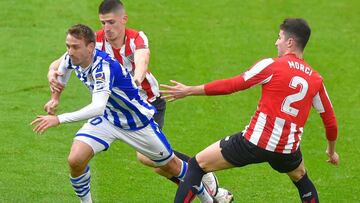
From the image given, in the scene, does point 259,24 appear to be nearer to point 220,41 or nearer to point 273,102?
point 220,41

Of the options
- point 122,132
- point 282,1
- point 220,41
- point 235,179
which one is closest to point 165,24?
point 220,41

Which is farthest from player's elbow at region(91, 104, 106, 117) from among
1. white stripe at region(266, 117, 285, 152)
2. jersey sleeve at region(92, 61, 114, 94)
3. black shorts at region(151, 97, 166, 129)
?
black shorts at region(151, 97, 166, 129)

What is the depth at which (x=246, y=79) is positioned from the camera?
945 cm

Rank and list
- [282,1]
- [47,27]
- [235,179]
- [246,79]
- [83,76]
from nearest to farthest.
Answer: [246,79] → [83,76] → [235,179] → [47,27] → [282,1]

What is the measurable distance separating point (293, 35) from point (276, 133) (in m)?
1.02

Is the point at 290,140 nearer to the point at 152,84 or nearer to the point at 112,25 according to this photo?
the point at 152,84

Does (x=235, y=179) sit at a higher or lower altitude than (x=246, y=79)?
lower

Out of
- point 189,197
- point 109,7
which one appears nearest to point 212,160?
point 189,197

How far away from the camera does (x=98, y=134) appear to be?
10.4m

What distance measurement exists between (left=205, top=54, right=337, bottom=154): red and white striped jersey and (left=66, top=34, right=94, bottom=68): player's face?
1.36m

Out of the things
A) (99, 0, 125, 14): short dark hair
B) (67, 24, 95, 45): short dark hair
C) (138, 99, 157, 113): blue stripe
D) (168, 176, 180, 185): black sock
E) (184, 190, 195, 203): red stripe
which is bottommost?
(168, 176, 180, 185): black sock

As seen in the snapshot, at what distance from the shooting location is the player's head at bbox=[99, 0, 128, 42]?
11.0 m

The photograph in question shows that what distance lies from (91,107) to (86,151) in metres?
0.83

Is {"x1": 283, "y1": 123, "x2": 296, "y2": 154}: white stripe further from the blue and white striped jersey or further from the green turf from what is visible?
the green turf
